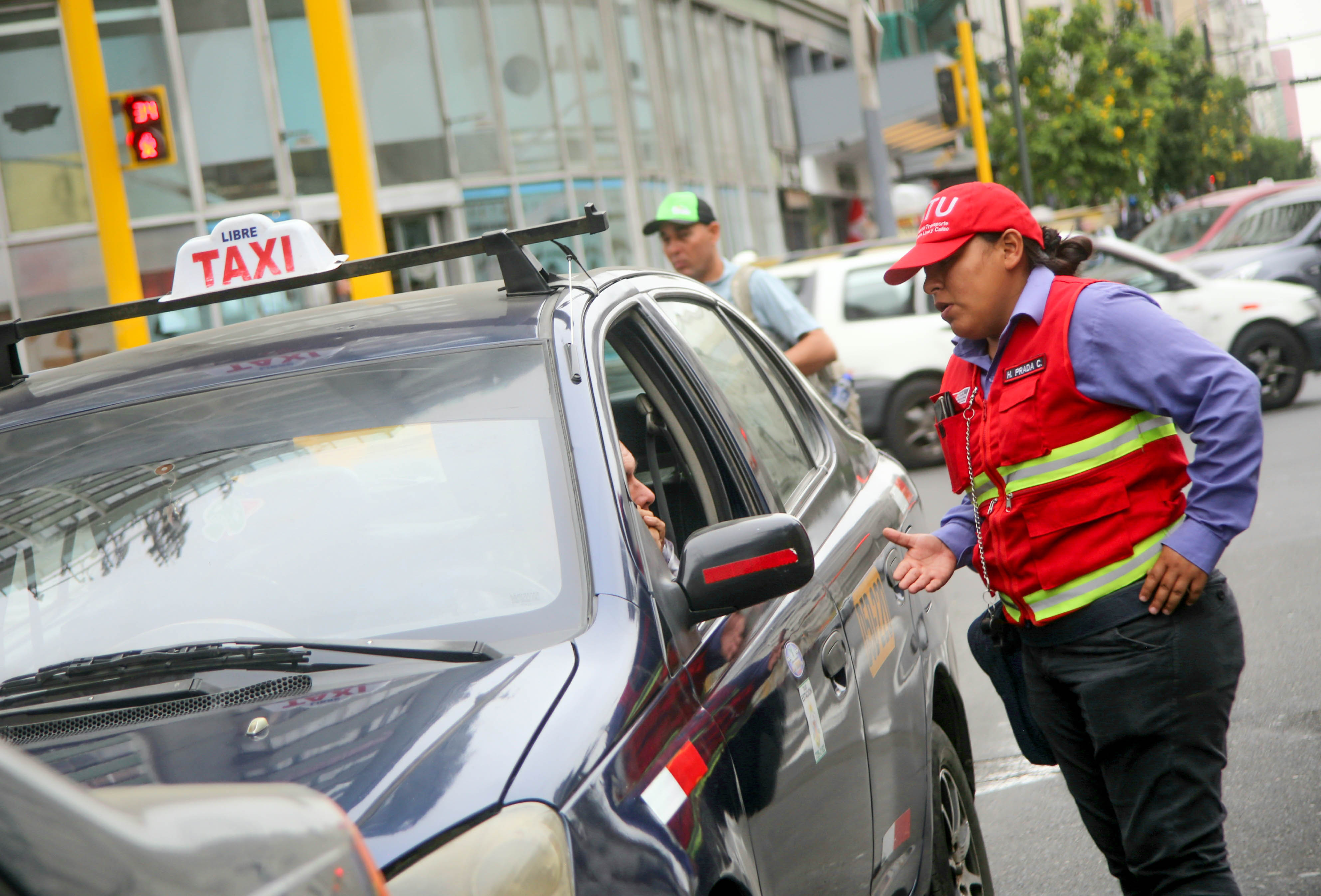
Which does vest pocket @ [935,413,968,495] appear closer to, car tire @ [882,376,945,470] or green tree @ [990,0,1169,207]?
car tire @ [882,376,945,470]

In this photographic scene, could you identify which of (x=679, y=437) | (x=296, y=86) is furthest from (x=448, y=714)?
(x=296, y=86)

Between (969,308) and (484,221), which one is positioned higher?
(484,221)

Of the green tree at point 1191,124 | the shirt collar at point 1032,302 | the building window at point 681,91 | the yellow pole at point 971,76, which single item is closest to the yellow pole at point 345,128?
the shirt collar at point 1032,302

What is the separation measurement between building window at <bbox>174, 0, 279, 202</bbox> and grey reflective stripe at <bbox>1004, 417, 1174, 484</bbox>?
1555 centimetres

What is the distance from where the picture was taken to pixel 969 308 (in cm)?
293

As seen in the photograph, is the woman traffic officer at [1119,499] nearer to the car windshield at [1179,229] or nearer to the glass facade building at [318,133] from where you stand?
the glass facade building at [318,133]

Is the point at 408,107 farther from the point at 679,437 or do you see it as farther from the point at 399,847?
the point at 399,847

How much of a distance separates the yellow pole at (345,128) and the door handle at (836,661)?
31.9 feet

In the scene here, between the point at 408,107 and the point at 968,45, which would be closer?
the point at 408,107

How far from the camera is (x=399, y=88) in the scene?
18.1 m

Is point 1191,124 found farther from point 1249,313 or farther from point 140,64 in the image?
point 140,64

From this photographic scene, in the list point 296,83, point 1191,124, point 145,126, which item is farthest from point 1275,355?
point 1191,124

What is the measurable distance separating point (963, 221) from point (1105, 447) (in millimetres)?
517

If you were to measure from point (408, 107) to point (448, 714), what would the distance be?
672 inches
